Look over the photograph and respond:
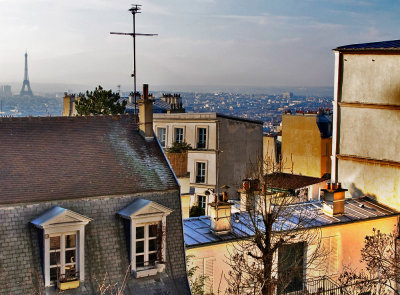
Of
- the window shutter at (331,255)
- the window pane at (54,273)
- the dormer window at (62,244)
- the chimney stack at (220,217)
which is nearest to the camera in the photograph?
the dormer window at (62,244)

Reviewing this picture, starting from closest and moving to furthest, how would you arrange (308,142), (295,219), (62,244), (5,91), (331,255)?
(62,244)
(331,255)
(295,219)
(308,142)
(5,91)

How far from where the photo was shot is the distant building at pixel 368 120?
86.0 feet

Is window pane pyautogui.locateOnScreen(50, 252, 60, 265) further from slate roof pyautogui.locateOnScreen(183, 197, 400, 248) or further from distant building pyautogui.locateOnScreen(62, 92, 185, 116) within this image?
distant building pyautogui.locateOnScreen(62, 92, 185, 116)

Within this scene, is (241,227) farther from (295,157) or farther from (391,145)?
(295,157)

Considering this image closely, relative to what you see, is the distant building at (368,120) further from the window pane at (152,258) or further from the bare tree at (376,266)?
the window pane at (152,258)

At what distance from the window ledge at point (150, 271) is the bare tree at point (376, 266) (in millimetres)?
6341

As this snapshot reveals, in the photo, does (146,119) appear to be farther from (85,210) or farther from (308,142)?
(308,142)

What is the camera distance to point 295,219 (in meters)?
23.7

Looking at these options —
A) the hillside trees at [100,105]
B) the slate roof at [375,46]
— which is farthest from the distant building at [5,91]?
the slate roof at [375,46]

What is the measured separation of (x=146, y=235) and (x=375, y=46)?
14.5 m

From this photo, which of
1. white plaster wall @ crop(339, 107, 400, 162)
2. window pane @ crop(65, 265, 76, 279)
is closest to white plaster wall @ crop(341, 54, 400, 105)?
white plaster wall @ crop(339, 107, 400, 162)

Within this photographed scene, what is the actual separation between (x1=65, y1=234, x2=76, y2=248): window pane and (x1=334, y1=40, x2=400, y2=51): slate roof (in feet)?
51.5

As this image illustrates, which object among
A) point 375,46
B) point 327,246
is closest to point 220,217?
point 327,246

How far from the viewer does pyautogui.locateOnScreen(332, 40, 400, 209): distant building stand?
1032 inches
